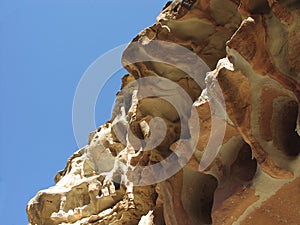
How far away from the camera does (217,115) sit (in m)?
3.25

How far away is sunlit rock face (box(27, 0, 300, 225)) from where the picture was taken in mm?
2994

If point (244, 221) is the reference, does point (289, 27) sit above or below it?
above

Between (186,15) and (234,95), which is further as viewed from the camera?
(186,15)

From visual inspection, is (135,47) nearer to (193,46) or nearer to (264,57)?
(193,46)

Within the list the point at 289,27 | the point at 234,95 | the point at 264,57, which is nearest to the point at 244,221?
the point at 234,95

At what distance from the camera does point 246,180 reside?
330 centimetres

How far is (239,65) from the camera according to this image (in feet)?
9.96

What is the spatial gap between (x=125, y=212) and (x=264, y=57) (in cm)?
315

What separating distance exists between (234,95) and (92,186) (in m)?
4.08

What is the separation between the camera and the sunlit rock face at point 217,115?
2994mm

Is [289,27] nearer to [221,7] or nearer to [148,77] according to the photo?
[221,7]

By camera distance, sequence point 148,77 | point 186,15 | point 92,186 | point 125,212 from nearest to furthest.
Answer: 1. point 186,15
2. point 148,77
3. point 125,212
4. point 92,186

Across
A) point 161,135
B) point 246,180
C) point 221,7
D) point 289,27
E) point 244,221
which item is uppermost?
point 221,7

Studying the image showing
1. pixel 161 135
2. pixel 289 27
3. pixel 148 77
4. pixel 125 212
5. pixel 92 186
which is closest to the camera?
pixel 289 27
